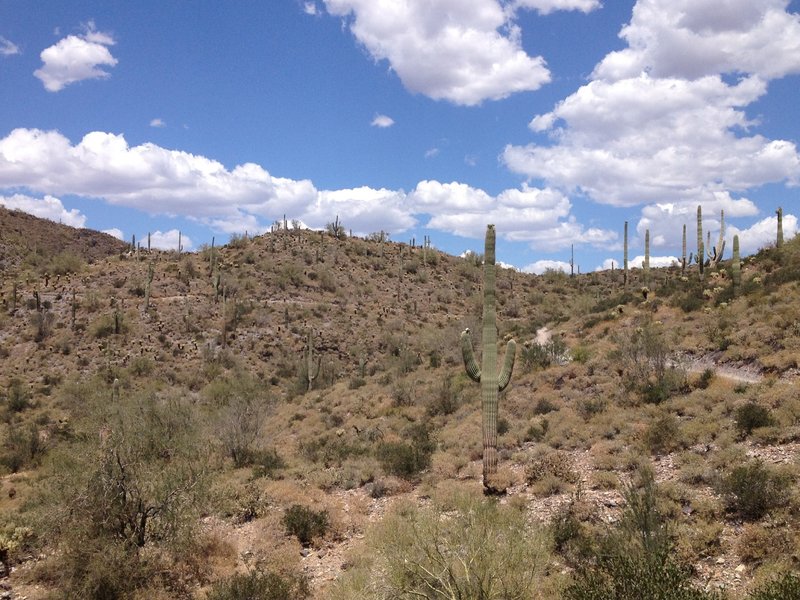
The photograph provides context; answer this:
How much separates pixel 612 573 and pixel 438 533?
89.4 inches

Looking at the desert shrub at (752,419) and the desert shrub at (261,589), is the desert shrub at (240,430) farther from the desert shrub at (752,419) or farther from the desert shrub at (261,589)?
the desert shrub at (752,419)

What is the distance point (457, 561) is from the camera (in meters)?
7.47

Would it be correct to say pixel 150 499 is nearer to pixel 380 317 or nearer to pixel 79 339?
pixel 79 339

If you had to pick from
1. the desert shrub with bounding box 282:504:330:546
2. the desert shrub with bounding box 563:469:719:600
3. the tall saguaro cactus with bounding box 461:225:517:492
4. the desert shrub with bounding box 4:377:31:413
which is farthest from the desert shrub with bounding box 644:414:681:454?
the desert shrub with bounding box 4:377:31:413

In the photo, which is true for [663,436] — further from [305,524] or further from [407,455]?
[305,524]

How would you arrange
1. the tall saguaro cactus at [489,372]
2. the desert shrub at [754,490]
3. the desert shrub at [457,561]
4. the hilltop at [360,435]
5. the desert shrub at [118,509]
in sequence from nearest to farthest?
the desert shrub at [457,561] < the desert shrub at [754,490] < the desert shrub at [118,509] < the hilltop at [360,435] < the tall saguaro cactus at [489,372]

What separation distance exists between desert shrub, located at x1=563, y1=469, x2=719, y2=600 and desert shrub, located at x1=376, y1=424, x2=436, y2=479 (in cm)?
733

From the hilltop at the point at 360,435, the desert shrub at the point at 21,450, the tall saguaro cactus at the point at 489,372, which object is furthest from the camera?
the desert shrub at the point at 21,450

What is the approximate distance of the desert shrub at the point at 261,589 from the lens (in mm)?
8367

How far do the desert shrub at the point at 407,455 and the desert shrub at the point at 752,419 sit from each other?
819cm

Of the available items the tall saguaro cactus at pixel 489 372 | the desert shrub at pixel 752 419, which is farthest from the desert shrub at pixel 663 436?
the tall saguaro cactus at pixel 489 372

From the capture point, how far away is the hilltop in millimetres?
9648

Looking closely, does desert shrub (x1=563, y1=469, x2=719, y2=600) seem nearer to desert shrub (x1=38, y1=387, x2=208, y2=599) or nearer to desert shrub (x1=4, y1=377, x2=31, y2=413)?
desert shrub (x1=38, y1=387, x2=208, y2=599)

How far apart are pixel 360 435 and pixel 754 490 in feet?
45.7
